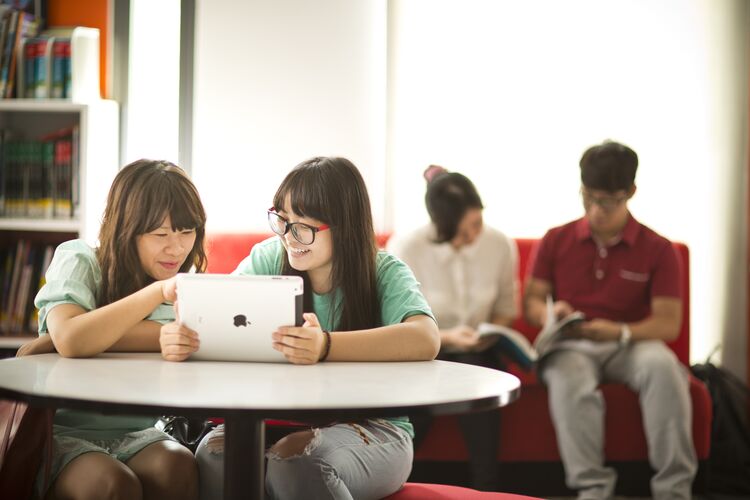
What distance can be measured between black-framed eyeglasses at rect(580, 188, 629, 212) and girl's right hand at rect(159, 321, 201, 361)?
1938 millimetres

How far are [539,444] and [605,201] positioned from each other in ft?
2.91

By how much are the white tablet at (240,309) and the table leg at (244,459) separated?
0.23 meters

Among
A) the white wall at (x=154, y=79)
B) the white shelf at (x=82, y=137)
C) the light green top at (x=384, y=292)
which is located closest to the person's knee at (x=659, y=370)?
the light green top at (x=384, y=292)

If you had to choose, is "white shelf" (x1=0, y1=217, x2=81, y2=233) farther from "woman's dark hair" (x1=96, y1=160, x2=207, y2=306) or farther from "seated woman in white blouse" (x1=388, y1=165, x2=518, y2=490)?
"woman's dark hair" (x1=96, y1=160, x2=207, y2=306)

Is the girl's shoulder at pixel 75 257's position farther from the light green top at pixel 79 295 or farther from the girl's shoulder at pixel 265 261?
the girl's shoulder at pixel 265 261

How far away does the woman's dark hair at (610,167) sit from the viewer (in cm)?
303

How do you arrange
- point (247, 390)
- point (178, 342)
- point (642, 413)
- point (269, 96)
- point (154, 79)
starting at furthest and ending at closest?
point (154, 79)
point (269, 96)
point (642, 413)
point (178, 342)
point (247, 390)

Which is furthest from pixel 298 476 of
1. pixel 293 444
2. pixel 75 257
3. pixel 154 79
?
pixel 154 79

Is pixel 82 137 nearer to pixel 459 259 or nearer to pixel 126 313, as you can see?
pixel 459 259

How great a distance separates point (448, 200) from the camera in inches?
122

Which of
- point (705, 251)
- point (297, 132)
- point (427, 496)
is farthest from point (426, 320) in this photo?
point (705, 251)

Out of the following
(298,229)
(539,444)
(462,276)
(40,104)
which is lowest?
(539,444)

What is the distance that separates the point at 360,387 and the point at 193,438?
57 centimetres

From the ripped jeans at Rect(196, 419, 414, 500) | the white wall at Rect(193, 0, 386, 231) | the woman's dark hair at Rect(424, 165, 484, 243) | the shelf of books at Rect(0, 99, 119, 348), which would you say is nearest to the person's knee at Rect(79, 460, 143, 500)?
the ripped jeans at Rect(196, 419, 414, 500)
